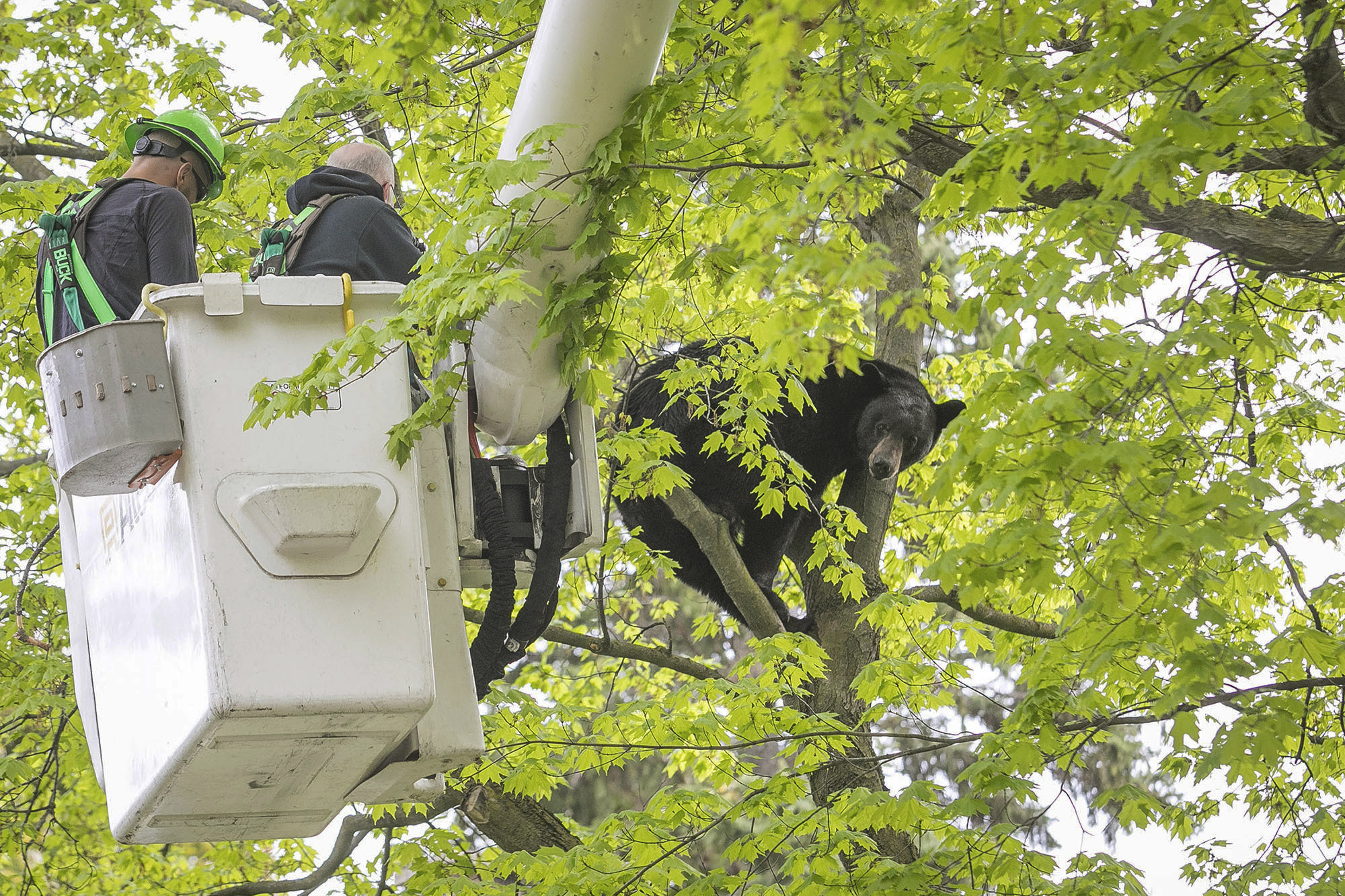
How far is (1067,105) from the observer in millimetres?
2834

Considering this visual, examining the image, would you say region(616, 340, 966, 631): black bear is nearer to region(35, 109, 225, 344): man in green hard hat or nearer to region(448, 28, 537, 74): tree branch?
region(448, 28, 537, 74): tree branch

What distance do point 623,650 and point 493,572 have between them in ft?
7.98

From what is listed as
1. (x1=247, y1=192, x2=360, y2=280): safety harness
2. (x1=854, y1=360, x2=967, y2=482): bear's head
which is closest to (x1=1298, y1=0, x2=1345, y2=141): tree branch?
(x1=247, y1=192, x2=360, y2=280): safety harness

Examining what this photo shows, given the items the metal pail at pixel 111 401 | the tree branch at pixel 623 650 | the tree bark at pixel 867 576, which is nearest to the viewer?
the metal pail at pixel 111 401

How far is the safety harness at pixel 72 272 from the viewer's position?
10.8ft

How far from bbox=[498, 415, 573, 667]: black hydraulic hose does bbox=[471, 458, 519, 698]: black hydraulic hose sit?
0.13 feet

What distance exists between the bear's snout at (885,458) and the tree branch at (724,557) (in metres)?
0.93

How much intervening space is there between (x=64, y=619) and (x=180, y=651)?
4443 mm

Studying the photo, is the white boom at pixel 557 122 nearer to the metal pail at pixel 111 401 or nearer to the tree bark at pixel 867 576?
the metal pail at pixel 111 401

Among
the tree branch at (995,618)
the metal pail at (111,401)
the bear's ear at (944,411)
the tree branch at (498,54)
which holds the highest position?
the tree branch at (498,54)

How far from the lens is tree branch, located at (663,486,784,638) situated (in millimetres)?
5426

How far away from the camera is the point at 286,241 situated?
11.6ft

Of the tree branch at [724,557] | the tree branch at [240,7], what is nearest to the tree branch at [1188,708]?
the tree branch at [724,557]

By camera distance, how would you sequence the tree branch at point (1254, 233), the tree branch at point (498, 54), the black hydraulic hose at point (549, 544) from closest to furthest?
the tree branch at point (1254, 233), the black hydraulic hose at point (549, 544), the tree branch at point (498, 54)
